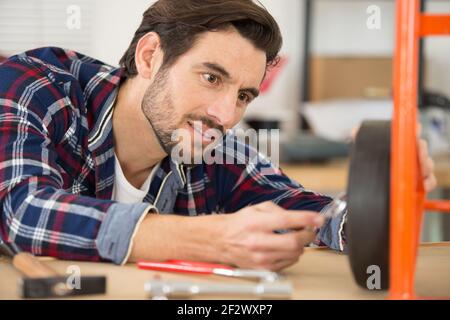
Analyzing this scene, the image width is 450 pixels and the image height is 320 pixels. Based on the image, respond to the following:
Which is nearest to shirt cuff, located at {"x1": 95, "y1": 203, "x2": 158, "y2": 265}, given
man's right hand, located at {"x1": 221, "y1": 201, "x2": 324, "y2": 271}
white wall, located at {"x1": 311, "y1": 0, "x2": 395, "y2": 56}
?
man's right hand, located at {"x1": 221, "y1": 201, "x2": 324, "y2": 271}

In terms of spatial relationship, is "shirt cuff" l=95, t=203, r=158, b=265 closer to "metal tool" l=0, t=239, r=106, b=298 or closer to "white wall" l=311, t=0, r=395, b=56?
"metal tool" l=0, t=239, r=106, b=298

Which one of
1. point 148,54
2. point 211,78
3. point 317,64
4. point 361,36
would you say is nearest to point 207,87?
point 211,78

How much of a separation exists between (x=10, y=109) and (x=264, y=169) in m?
0.54

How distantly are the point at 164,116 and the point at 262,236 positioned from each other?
48 centimetres

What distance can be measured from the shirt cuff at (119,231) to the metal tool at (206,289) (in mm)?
131

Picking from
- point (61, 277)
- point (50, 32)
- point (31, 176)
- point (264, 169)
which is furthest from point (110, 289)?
point (50, 32)

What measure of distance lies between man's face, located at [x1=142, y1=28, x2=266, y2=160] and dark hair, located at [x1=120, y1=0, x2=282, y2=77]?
0.05 ft

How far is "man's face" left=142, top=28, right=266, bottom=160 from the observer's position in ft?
3.72

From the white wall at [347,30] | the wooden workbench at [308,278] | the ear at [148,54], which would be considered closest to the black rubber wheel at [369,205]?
the wooden workbench at [308,278]

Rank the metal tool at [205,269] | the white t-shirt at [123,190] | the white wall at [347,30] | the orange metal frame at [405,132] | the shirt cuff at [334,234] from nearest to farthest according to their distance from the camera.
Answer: the orange metal frame at [405,132], the metal tool at [205,269], the shirt cuff at [334,234], the white t-shirt at [123,190], the white wall at [347,30]

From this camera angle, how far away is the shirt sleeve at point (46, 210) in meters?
0.83

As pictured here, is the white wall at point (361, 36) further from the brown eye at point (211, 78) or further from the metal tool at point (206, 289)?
the metal tool at point (206, 289)

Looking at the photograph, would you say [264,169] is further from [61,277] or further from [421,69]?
[421,69]

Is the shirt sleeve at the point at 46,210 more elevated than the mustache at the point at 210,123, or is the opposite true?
the mustache at the point at 210,123
